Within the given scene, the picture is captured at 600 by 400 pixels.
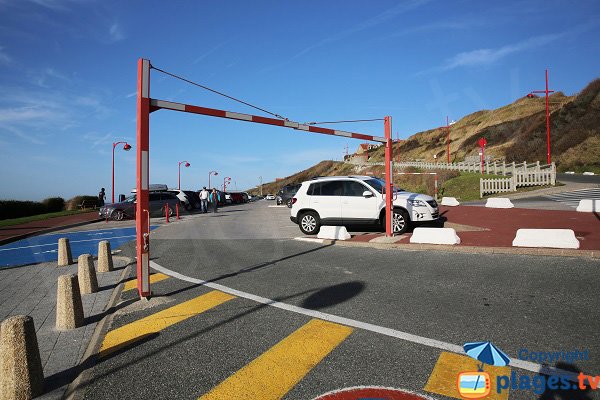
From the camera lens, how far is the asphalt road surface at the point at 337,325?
10.9 ft

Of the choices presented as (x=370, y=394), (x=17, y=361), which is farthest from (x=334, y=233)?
(x=17, y=361)

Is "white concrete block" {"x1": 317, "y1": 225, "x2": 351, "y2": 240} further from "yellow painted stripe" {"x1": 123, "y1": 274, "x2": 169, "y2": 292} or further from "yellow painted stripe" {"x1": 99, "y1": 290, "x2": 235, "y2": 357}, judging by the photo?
"yellow painted stripe" {"x1": 99, "y1": 290, "x2": 235, "y2": 357}

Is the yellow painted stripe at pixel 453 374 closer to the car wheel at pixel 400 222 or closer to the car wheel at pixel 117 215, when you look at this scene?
the car wheel at pixel 400 222

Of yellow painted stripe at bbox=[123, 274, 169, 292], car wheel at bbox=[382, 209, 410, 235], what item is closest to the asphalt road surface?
yellow painted stripe at bbox=[123, 274, 169, 292]

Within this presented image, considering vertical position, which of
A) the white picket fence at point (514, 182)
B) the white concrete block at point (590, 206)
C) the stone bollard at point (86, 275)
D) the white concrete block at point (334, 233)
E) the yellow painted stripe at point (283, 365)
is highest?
the white picket fence at point (514, 182)

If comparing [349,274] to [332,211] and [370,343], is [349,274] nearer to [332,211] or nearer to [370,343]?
[370,343]

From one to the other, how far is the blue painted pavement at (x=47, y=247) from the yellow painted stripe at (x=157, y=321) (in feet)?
22.2

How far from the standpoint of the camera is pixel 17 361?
3.18m

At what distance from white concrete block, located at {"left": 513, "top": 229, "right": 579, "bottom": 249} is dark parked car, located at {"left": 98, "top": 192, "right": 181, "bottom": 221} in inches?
833

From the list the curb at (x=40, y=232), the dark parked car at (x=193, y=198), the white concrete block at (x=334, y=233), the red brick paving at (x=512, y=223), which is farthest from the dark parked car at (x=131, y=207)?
the red brick paving at (x=512, y=223)

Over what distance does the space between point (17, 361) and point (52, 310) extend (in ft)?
9.84

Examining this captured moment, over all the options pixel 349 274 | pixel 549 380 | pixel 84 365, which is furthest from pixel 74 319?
pixel 549 380

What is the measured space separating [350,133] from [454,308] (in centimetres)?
644

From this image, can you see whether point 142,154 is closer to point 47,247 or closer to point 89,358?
point 89,358
